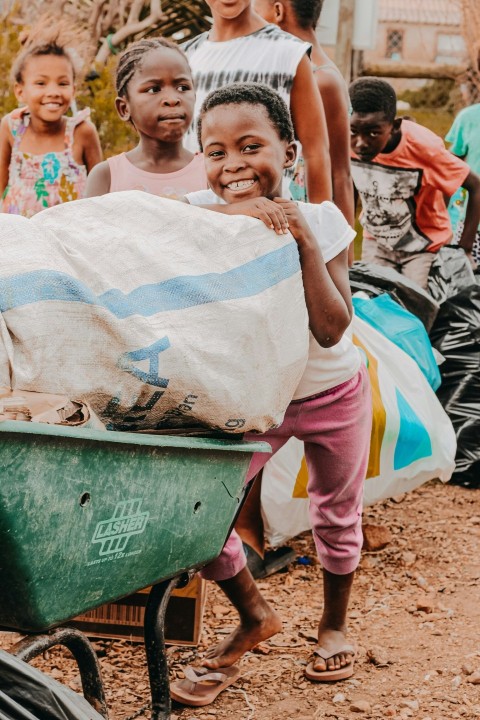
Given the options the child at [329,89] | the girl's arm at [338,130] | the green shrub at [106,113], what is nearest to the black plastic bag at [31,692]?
the child at [329,89]

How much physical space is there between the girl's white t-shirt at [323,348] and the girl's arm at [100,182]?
668mm

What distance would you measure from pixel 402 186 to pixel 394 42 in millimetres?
18284

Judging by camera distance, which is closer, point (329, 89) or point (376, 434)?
point (376, 434)

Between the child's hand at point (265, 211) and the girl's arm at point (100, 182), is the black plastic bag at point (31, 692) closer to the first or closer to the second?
the child's hand at point (265, 211)

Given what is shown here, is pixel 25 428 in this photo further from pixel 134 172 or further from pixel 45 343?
pixel 134 172

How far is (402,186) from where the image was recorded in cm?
513

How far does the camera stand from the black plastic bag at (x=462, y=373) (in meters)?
4.81

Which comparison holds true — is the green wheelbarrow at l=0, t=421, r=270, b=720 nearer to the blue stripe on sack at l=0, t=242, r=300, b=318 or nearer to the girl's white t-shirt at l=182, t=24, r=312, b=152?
the blue stripe on sack at l=0, t=242, r=300, b=318

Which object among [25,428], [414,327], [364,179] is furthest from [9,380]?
[364,179]

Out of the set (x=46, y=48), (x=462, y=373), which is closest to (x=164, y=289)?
(x=46, y=48)

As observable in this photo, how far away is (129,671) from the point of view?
120 inches

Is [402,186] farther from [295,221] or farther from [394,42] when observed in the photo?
[394,42]

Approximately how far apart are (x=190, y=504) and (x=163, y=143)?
5.19 ft

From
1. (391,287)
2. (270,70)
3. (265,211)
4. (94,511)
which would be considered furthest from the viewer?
(391,287)
